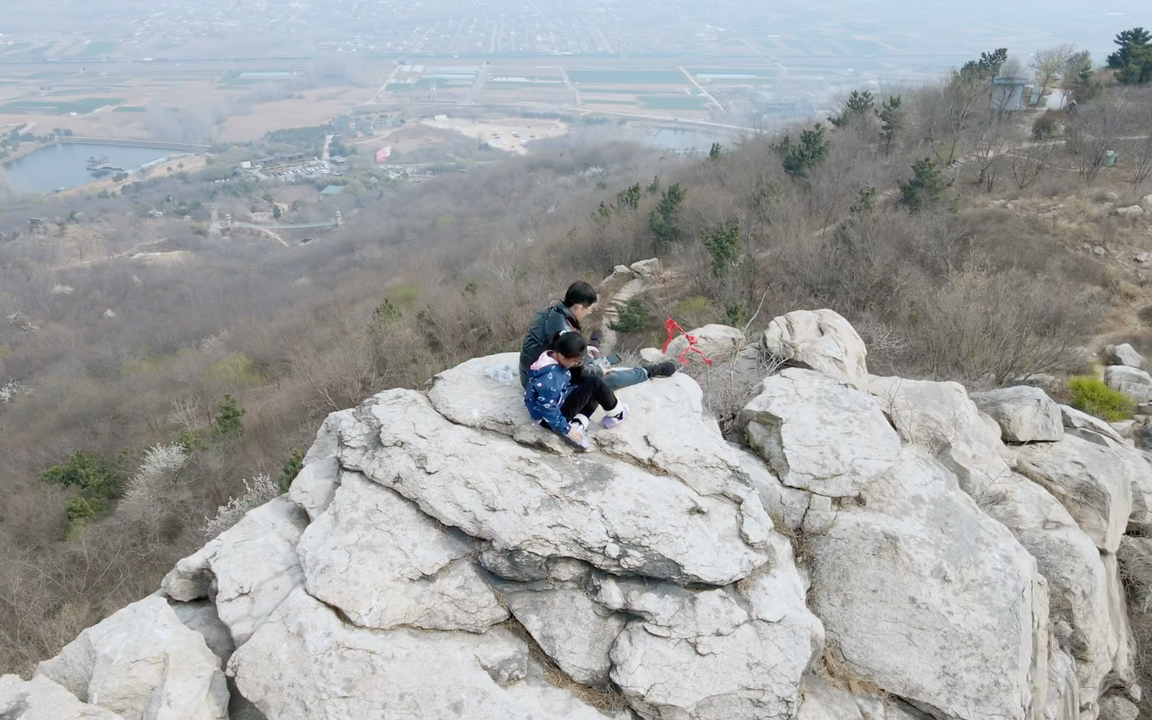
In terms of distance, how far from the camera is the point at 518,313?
923 inches

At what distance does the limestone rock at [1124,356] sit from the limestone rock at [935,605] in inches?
457

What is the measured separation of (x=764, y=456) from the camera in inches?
283

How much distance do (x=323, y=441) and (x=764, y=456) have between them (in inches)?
213

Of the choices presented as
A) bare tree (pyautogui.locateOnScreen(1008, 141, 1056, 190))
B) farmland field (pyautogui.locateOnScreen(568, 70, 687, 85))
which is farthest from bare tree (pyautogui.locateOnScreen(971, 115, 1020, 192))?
farmland field (pyautogui.locateOnScreen(568, 70, 687, 85))

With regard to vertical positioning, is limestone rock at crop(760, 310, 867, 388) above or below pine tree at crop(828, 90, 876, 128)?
below

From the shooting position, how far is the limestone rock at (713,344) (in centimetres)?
1023

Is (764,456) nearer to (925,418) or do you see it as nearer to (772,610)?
(772,610)

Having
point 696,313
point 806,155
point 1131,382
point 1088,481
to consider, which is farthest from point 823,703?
point 806,155

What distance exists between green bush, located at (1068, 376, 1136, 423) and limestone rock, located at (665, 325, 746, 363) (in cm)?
706

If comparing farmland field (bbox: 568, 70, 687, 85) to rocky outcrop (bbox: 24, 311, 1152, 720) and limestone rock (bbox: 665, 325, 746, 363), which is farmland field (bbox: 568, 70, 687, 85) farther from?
rocky outcrop (bbox: 24, 311, 1152, 720)

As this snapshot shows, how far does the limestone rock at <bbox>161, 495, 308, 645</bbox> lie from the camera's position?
5.69 metres

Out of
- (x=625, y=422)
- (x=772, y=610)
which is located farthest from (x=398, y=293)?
(x=772, y=610)

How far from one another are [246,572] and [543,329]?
3760mm

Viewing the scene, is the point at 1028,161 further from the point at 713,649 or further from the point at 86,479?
the point at 86,479
